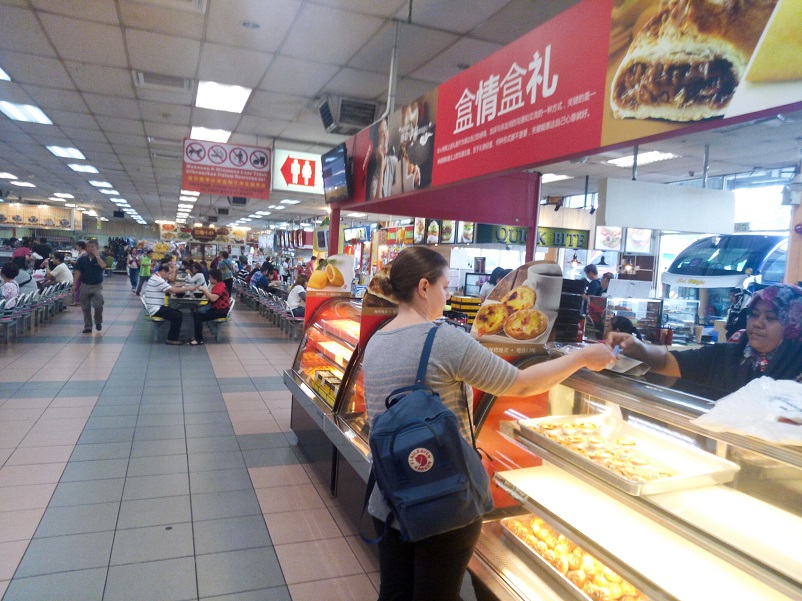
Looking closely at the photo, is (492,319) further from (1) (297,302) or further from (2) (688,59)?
(1) (297,302)

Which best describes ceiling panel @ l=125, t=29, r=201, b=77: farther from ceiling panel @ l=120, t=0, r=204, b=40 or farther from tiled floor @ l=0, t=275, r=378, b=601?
tiled floor @ l=0, t=275, r=378, b=601

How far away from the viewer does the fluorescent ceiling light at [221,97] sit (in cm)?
667

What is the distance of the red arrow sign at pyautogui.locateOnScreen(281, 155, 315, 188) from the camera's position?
8.62m

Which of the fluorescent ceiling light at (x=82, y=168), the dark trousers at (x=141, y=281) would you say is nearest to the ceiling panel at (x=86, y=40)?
the fluorescent ceiling light at (x=82, y=168)

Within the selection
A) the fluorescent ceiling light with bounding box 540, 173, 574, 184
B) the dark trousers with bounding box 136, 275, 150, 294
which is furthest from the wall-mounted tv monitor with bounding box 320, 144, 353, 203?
the dark trousers with bounding box 136, 275, 150, 294

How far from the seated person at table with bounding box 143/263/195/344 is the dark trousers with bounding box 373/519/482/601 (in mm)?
8593

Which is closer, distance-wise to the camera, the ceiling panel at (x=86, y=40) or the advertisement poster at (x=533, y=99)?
the advertisement poster at (x=533, y=99)

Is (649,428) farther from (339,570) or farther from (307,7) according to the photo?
(307,7)

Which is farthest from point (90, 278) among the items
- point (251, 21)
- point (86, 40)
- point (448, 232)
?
point (448, 232)

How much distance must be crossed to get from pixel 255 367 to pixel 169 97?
12.9 ft

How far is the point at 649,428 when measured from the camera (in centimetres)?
215

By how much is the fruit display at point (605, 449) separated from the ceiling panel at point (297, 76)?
16.0 ft

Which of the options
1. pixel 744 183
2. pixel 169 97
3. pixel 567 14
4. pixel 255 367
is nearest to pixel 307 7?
pixel 567 14

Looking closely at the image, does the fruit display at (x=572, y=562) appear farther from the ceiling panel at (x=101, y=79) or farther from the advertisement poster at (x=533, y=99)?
the ceiling panel at (x=101, y=79)
